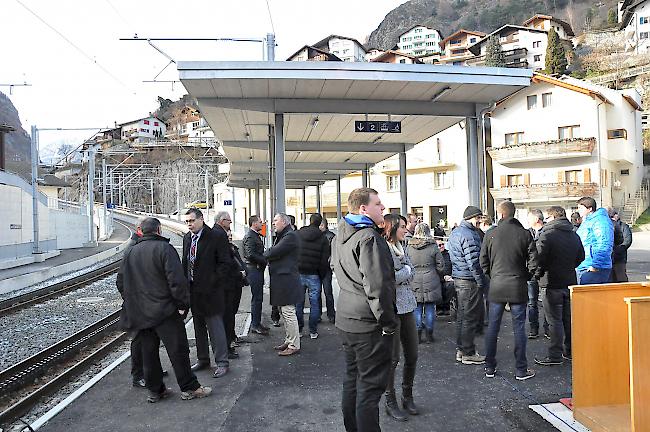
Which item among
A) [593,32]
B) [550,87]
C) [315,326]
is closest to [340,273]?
[315,326]

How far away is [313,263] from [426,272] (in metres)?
1.66

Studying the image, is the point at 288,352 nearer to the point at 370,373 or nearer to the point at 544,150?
the point at 370,373

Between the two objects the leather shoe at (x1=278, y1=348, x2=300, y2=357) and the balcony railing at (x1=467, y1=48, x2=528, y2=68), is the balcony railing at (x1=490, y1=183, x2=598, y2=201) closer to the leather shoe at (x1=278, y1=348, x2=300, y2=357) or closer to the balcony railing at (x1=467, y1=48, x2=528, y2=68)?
the leather shoe at (x1=278, y1=348, x2=300, y2=357)

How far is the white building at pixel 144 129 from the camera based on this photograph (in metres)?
102

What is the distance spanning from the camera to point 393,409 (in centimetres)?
454

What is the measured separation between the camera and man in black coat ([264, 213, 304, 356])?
659 cm

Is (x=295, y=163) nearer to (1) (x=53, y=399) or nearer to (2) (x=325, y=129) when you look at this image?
(2) (x=325, y=129)

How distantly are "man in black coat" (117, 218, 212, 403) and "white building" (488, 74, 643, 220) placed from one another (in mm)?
34554

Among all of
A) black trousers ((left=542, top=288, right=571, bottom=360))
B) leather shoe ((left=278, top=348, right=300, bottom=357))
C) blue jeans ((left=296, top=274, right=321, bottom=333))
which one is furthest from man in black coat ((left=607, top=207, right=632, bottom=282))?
leather shoe ((left=278, top=348, right=300, bottom=357))

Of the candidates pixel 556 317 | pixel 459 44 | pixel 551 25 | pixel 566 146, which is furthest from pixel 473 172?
pixel 459 44

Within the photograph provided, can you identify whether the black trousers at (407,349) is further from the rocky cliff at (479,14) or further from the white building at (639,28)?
the rocky cliff at (479,14)

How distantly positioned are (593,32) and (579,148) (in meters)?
41.7

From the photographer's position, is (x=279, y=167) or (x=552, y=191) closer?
(x=279, y=167)

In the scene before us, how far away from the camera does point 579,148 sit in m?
34.7
